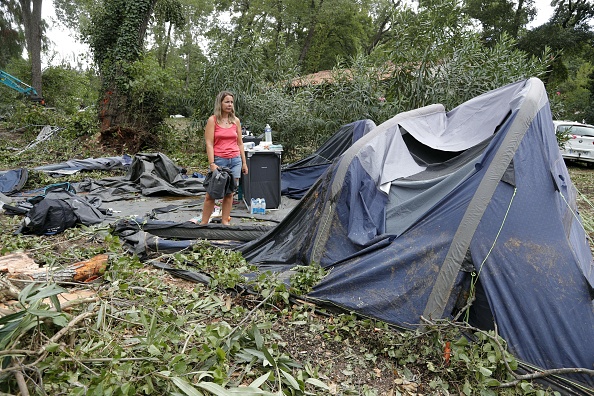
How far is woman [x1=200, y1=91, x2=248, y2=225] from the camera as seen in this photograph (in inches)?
193

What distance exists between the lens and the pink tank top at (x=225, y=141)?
4969 mm

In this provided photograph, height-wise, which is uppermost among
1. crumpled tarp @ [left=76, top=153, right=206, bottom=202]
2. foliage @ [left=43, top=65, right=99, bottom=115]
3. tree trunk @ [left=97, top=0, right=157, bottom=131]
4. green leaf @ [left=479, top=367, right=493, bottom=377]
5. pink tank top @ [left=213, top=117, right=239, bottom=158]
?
foliage @ [left=43, top=65, right=99, bottom=115]

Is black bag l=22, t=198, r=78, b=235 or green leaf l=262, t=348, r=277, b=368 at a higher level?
black bag l=22, t=198, r=78, b=235

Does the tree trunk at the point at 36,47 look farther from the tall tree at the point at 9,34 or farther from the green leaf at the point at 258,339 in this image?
the green leaf at the point at 258,339

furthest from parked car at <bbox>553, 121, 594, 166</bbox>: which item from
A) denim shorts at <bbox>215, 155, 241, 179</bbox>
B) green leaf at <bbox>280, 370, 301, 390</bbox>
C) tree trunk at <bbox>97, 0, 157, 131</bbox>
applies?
green leaf at <bbox>280, 370, 301, 390</bbox>

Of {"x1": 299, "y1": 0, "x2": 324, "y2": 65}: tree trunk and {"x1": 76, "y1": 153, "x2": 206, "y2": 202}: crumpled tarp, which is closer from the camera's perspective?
{"x1": 76, "y1": 153, "x2": 206, "y2": 202}: crumpled tarp

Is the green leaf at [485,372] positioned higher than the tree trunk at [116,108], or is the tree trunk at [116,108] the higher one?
the tree trunk at [116,108]

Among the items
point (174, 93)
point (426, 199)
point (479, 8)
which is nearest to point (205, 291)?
point (426, 199)

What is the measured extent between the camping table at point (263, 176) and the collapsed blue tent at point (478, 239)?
2744 millimetres

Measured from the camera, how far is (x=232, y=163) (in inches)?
202

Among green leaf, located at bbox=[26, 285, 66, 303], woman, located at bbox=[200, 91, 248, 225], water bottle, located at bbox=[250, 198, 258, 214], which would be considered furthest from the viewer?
water bottle, located at bbox=[250, 198, 258, 214]

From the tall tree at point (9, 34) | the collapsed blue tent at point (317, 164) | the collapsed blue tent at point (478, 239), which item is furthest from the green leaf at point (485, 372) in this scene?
the tall tree at point (9, 34)

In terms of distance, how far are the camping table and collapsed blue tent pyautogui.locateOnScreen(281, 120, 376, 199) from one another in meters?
0.91

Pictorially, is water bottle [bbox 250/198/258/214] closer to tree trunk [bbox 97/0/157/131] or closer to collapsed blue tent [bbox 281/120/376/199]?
collapsed blue tent [bbox 281/120/376/199]
